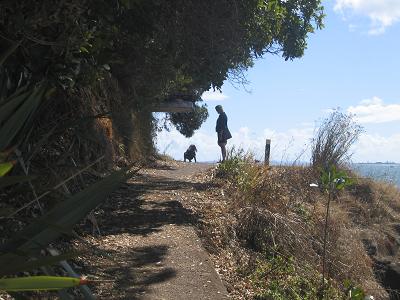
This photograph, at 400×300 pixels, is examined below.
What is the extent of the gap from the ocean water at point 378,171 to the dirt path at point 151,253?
952 centimetres

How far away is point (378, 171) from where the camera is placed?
56.2ft

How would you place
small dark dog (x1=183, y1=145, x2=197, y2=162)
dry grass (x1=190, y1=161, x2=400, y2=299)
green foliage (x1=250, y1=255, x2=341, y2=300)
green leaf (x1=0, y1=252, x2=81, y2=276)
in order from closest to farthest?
green leaf (x1=0, y1=252, x2=81, y2=276)
green foliage (x1=250, y1=255, x2=341, y2=300)
dry grass (x1=190, y1=161, x2=400, y2=299)
small dark dog (x1=183, y1=145, x2=197, y2=162)

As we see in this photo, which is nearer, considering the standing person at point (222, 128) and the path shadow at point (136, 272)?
the path shadow at point (136, 272)

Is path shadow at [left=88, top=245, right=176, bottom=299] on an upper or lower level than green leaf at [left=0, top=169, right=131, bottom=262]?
lower

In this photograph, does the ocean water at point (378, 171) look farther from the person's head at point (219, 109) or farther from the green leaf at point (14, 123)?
the green leaf at point (14, 123)

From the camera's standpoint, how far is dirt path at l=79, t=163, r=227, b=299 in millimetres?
4734

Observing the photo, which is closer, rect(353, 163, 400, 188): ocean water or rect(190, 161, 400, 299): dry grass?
Result: rect(190, 161, 400, 299): dry grass

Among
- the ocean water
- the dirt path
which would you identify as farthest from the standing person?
the dirt path

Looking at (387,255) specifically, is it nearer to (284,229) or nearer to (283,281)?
(284,229)

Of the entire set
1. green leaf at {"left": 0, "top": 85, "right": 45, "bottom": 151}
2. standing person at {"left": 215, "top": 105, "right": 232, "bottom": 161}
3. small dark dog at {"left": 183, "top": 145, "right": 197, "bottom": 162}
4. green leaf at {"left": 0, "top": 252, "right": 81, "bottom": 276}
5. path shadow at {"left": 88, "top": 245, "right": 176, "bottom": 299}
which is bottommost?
path shadow at {"left": 88, "top": 245, "right": 176, "bottom": 299}

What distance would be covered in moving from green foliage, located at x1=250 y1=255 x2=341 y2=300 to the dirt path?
67cm

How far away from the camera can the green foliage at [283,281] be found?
19.6ft

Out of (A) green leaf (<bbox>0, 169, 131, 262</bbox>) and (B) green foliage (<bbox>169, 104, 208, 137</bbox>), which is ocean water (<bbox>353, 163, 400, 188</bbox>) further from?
(B) green foliage (<bbox>169, 104, 208, 137</bbox>)

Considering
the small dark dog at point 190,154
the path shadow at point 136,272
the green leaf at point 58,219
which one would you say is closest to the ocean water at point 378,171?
the path shadow at point 136,272
